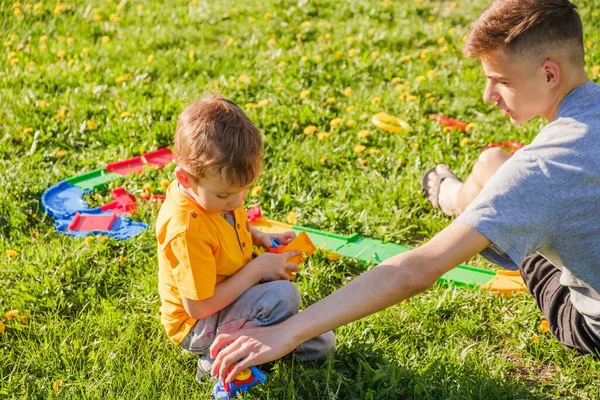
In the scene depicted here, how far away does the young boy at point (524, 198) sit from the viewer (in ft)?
6.89

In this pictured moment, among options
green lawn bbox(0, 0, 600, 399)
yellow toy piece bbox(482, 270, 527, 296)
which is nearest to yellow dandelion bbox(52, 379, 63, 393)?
green lawn bbox(0, 0, 600, 399)

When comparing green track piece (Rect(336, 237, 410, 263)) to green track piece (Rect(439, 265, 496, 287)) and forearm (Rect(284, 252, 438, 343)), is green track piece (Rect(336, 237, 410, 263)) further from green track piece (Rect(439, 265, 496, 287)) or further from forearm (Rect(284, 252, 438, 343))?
forearm (Rect(284, 252, 438, 343))

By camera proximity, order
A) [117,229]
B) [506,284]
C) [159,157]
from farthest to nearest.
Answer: [159,157], [117,229], [506,284]

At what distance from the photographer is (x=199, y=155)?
2.26 metres

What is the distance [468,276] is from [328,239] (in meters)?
0.70

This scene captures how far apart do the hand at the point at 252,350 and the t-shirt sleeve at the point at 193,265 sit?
20cm

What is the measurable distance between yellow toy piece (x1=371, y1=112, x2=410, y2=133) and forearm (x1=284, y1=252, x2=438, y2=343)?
96.0 inches

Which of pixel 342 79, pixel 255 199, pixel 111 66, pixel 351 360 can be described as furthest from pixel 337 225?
pixel 111 66

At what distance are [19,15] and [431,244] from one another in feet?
18.1

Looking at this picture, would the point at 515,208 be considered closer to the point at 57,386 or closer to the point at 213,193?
the point at 213,193

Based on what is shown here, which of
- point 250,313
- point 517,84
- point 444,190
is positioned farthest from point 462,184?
point 250,313

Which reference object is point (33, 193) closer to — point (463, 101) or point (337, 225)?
point (337, 225)

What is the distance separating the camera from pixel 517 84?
2322 mm

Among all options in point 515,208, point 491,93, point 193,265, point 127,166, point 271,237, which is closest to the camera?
point 515,208
